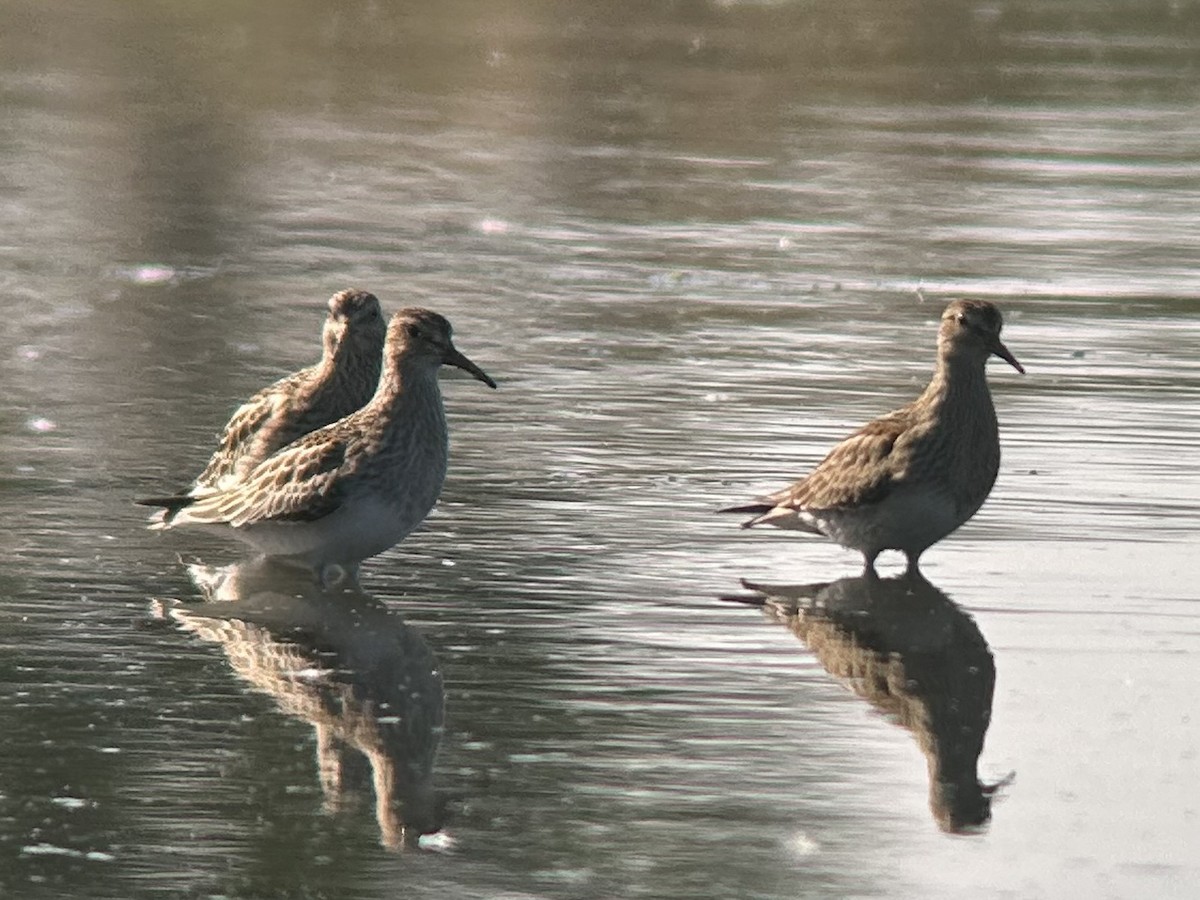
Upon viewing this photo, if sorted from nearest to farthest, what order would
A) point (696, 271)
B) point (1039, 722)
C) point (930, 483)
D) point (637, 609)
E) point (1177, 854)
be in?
point (1177, 854) → point (1039, 722) → point (637, 609) → point (930, 483) → point (696, 271)

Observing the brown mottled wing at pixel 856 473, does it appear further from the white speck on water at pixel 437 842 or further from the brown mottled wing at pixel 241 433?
the white speck on water at pixel 437 842

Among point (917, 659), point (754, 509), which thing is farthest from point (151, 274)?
point (917, 659)

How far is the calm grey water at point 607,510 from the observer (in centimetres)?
704

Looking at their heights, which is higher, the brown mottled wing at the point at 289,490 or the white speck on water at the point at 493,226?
the brown mottled wing at the point at 289,490

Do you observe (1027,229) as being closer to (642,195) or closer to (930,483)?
(642,195)

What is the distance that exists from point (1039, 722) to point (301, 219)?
1228 centimetres

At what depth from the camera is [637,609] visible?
9.39 metres

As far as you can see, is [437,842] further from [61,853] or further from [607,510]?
[607,510]

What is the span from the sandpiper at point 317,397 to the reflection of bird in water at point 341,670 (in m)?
0.72

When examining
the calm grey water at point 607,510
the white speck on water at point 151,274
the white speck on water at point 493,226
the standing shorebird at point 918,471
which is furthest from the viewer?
the white speck on water at point 493,226

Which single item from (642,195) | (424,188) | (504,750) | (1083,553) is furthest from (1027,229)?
(504,750)

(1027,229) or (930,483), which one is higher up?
(930,483)

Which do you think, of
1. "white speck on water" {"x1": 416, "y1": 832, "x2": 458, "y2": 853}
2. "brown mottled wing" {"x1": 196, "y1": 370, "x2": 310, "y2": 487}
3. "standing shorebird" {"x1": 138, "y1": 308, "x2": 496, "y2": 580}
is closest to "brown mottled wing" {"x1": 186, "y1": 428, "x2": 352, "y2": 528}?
"standing shorebird" {"x1": 138, "y1": 308, "x2": 496, "y2": 580}

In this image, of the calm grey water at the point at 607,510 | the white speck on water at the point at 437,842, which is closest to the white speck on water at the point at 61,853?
the calm grey water at the point at 607,510
